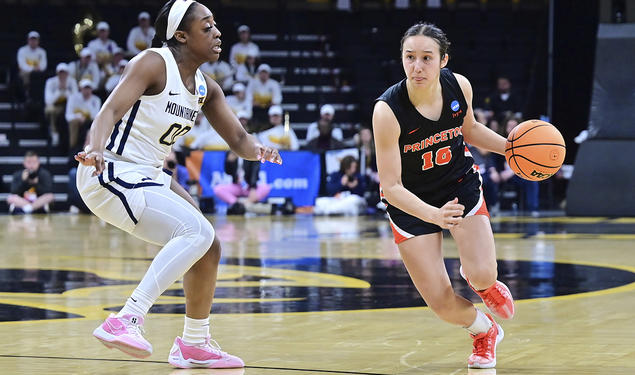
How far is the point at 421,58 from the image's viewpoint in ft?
18.4

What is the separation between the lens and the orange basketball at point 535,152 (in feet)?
19.6

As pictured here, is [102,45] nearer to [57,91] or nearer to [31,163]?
[57,91]

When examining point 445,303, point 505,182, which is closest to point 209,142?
point 505,182

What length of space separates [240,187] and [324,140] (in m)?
1.62

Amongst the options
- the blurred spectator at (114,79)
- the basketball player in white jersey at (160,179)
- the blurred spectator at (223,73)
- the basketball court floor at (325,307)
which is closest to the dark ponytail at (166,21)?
the basketball player in white jersey at (160,179)

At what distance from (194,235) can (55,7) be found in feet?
62.7

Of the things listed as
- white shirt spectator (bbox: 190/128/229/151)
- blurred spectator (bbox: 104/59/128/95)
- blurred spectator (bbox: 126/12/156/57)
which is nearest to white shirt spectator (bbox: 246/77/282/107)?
white shirt spectator (bbox: 190/128/229/151)

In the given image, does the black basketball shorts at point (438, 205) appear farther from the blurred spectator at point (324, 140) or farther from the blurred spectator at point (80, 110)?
the blurred spectator at point (80, 110)

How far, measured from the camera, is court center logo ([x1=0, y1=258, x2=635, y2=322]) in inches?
303

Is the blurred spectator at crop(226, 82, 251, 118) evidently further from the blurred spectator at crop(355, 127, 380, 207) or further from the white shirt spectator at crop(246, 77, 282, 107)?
the blurred spectator at crop(355, 127, 380, 207)

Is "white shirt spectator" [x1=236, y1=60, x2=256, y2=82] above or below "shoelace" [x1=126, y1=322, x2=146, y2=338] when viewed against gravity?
above

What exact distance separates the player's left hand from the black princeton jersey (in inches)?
24.0

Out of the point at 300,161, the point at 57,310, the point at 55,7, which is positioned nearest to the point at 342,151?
the point at 300,161

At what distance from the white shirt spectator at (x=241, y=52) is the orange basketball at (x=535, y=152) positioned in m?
15.5
